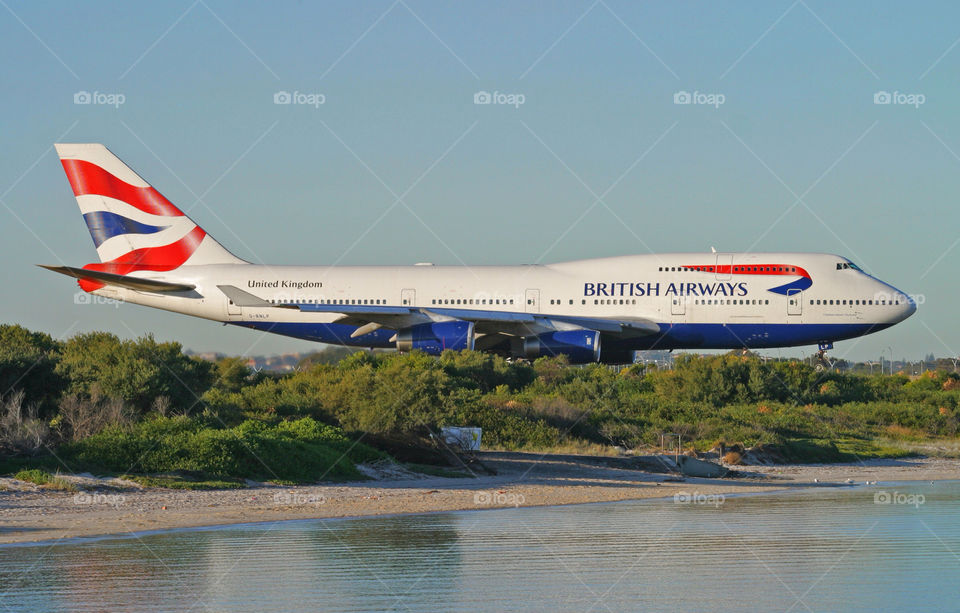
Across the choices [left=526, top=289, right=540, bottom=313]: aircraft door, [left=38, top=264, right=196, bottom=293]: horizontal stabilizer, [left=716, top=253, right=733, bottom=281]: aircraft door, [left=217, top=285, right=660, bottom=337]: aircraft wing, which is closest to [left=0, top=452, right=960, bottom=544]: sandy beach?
[left=716, top=253, right=733, bottom=281]: aircraft door

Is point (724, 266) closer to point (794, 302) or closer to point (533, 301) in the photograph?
point (794, 302)

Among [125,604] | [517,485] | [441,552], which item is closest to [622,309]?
[517,485]

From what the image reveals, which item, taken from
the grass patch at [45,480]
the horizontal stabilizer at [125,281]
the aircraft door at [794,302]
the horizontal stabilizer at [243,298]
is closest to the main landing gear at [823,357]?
the aircraft door at [794,302]

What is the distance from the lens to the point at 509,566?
11375 millimetres

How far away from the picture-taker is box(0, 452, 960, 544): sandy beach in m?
14.3

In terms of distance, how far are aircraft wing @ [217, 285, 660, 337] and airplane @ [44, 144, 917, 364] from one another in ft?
0.17

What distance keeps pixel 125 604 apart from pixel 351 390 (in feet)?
57.2

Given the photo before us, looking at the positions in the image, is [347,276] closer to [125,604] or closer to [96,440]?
[96,440]

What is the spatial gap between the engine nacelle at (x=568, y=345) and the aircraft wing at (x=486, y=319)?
1.15ft

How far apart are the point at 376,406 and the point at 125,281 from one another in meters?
23.2

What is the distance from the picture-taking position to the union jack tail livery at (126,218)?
48.3m

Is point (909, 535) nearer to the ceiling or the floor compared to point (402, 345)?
nearer to the floor

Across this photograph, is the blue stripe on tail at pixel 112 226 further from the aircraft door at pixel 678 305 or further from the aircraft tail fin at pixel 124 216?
the aircraft door at pixel 678 305

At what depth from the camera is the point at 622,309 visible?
4284 centimetres
